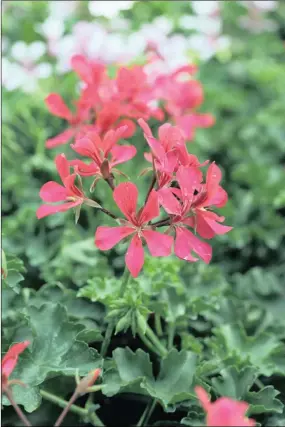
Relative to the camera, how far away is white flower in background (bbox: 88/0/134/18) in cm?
288

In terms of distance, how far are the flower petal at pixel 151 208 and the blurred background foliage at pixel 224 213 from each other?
280 millimetres

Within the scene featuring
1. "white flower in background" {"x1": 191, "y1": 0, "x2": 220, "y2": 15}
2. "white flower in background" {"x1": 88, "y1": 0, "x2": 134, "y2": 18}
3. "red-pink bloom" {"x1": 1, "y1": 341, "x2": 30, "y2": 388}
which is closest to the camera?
"red-pink bloom" {"x1": 1, "y1": 341, "x2": 30, "y2": 388}

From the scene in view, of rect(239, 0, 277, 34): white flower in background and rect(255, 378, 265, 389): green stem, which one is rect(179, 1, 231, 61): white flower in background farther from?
rect(255, 378, 265, 389): green stem

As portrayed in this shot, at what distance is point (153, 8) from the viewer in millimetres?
3033

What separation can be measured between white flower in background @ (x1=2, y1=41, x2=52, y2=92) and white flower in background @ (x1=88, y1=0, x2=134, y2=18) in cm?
42

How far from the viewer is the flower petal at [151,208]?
42.3 inches

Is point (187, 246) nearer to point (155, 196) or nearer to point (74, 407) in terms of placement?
point (155, 196)

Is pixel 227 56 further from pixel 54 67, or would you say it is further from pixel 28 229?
pixel 28 229

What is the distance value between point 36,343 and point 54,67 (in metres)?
1.44

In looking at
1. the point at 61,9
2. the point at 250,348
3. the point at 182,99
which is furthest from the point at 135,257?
the point at 61,9

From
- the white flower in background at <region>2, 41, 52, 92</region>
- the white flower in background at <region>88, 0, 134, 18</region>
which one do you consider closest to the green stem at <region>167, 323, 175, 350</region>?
the white flower in background at <region>2, 41, 52, 92</region>

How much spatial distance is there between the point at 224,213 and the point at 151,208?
915 mm

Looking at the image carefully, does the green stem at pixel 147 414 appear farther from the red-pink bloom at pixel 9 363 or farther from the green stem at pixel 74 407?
the red-pink bloom at pixel 9 363

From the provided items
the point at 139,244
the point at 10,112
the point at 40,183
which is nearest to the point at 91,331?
the point at 139,244
